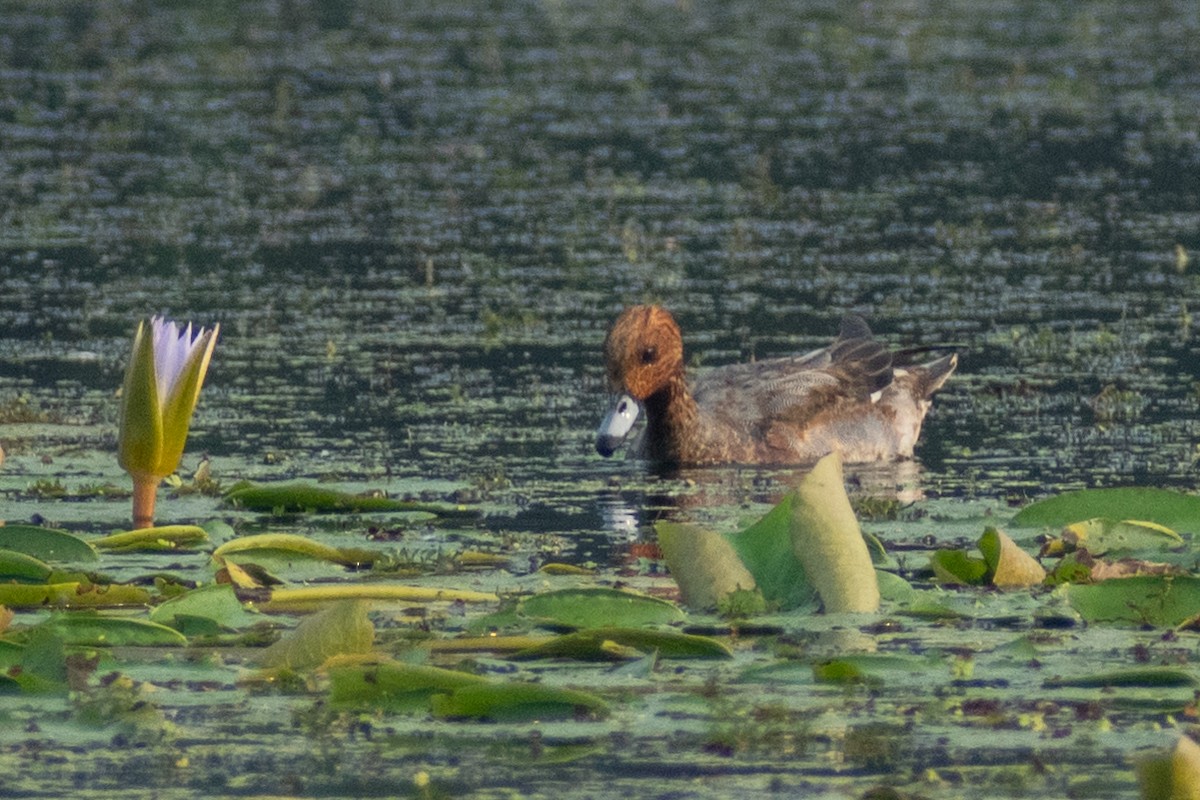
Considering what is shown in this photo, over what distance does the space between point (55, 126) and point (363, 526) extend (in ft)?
53.6

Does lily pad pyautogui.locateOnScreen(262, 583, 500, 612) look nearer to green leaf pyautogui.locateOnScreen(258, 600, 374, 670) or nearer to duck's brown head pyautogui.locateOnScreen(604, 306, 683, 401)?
green leaf pyautogui.locateOnScreen(258, 600, 374, 670)

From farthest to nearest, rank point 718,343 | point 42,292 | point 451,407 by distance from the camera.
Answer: point 42,292 → point 718,343 → point 451,407

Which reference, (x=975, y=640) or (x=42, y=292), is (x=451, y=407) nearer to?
(x=42, y=292)

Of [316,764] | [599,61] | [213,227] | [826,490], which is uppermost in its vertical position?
[599,61]

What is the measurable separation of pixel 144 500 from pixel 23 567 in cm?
85

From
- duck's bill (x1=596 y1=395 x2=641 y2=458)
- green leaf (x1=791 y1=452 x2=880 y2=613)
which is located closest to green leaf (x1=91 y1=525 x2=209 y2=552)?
green leaf (x1=791 y1=452 x2=880 y2=613)

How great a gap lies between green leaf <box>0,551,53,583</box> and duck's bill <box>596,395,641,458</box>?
3.67 metres

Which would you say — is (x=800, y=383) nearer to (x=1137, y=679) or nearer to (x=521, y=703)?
(x=1137, y=679)

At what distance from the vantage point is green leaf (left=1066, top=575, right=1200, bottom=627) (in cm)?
830

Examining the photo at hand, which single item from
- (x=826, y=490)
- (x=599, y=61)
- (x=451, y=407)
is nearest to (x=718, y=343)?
(x=451, y=407)

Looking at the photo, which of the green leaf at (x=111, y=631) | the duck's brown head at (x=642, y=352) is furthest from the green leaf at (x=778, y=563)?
the duck's brown head at (x=642, y=352)

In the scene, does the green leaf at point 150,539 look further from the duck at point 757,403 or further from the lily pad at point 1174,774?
the lily pad at point 1174,774

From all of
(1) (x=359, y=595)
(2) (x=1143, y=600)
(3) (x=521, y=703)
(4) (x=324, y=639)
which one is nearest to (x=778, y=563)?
(2) (x=1143, y=600)

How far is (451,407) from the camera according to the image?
1353 cm
